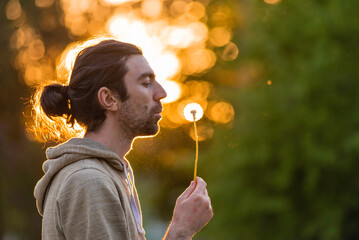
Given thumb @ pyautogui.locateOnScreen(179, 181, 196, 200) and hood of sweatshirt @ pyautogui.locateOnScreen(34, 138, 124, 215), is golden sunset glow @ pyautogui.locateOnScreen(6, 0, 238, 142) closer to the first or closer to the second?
thumb @ pyautogui.locateOnScreen(179, 181, 196, 200)

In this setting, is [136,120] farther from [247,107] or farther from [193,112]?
[247,107]

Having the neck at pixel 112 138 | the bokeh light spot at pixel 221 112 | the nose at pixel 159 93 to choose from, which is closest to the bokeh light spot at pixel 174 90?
the bokeh light spot at pixel 221 112

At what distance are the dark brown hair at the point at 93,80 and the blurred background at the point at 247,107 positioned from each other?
20.8 ft

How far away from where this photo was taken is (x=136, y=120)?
2297mm

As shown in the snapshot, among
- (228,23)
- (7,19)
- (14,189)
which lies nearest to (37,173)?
(14,189)

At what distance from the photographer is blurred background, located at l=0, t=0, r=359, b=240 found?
10555mm

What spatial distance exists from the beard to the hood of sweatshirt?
162 mm

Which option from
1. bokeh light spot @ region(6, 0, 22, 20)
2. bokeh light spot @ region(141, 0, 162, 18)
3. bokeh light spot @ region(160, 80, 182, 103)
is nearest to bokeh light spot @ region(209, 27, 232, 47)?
bokeh light spot @ region(160, 80, 182, 103)

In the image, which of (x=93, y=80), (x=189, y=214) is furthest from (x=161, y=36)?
(x=189, y=214)

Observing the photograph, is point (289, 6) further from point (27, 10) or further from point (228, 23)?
point (27, 10)

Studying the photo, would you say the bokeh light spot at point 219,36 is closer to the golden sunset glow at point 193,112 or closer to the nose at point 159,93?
the golden sunset glow at point 193,112

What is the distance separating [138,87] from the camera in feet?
7.73

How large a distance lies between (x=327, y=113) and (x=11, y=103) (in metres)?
6.67

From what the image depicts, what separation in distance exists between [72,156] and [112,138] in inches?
9.9
